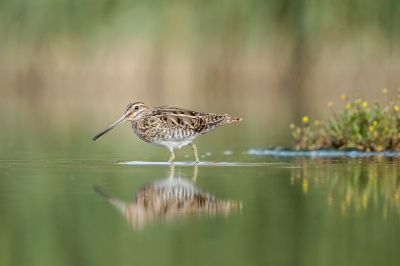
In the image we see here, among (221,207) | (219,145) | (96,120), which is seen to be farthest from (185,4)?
(221,207)

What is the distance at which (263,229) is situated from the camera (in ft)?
19.5

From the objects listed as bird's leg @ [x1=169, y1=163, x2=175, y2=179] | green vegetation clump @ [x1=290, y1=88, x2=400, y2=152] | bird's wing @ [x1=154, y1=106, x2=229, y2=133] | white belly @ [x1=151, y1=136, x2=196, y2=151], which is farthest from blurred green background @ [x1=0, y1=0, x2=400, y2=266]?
green vegetation clump @ [x1=290, y1=88, x2=400, y2=152]

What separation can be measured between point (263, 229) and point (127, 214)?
1.32 metres

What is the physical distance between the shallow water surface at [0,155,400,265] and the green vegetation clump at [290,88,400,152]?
1.54m

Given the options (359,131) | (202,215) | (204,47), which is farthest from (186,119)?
(204,47)

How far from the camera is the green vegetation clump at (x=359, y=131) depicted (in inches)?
458

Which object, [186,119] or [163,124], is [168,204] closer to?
[163,124]

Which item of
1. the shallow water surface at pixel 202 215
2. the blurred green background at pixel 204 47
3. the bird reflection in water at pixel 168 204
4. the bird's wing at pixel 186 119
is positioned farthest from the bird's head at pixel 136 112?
the blurred green background at pixel 204 47

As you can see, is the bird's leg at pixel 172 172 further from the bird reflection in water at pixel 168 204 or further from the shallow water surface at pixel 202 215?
the bird reflection in water at pixel 168 204

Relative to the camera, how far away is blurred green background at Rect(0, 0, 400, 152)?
32656 millimetres

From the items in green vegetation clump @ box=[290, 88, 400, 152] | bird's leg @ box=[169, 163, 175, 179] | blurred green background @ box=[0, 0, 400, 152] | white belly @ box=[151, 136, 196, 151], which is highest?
blurred green background @ box=[0, 0, 400, 152]

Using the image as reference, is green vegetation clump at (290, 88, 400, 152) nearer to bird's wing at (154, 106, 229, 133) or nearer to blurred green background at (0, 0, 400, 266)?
blurred green background at (0, 0, 400, 266)

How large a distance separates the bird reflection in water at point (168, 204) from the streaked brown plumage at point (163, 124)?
228 centimetres

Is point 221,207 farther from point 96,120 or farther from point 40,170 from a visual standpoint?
point 96,120
